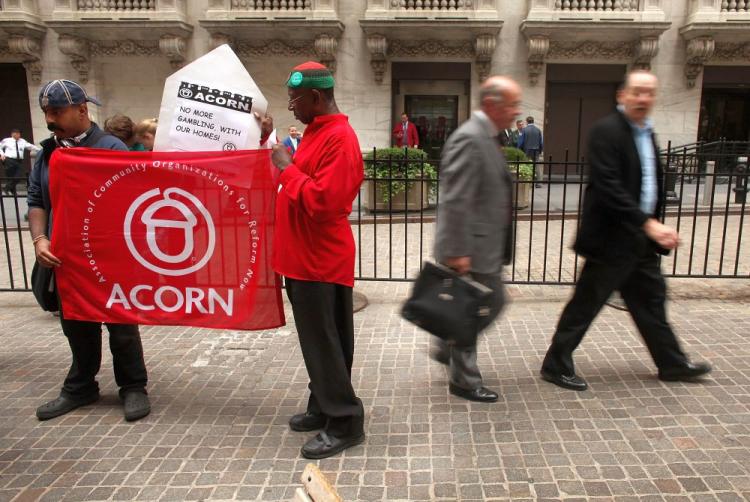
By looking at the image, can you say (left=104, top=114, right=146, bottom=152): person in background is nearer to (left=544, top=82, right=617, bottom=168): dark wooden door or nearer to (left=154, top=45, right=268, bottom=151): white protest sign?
(left=154, top=45, right=268, bottom=151): white protest sign

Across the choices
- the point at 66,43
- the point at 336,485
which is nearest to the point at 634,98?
the point at 336,485

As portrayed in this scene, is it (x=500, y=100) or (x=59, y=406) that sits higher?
(x=500, y=100)

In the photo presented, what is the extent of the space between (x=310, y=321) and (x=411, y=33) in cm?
1603

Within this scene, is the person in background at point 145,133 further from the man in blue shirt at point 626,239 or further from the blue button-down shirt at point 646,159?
the blue button-down shirt at point 646,159

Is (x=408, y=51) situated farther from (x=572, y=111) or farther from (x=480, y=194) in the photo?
(x=480, y=194)

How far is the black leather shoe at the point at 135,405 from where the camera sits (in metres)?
3.55

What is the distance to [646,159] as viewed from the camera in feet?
11.8

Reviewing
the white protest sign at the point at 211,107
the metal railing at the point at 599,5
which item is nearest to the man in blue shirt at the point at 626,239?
the white protest sign at the point at 211,107

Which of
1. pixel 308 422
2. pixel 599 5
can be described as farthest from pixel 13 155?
pixel 599 5

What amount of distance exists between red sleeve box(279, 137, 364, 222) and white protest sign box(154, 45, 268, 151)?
70 cm

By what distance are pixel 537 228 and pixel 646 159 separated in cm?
696

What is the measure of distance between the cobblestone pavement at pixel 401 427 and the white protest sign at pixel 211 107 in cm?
165

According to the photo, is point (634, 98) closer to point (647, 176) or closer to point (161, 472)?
point (647, 176)

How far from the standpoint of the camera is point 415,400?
3.79m
